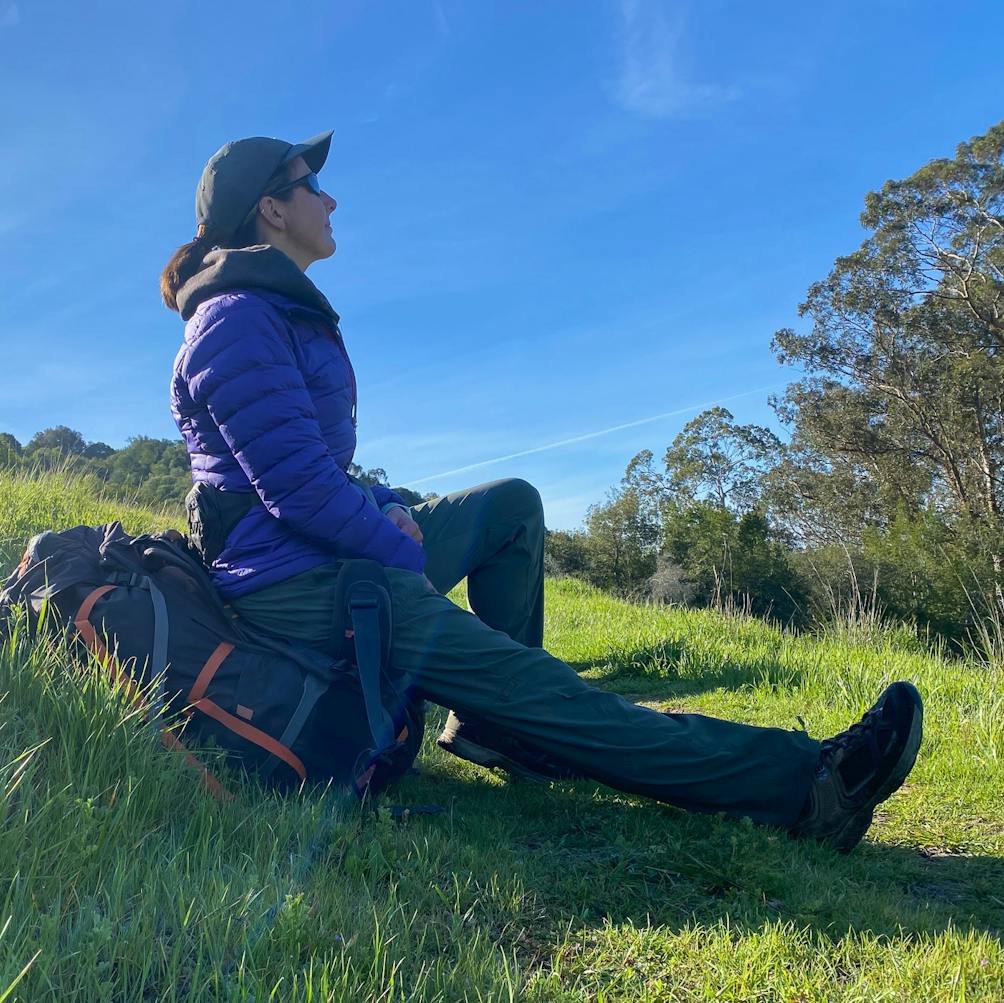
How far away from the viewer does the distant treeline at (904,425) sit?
2538 cm

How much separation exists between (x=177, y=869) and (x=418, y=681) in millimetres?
922

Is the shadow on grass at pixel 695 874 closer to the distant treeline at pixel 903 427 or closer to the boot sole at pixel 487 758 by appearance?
the boot sole at pixel 487 758

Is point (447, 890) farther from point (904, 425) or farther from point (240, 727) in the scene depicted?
point (904, 425)

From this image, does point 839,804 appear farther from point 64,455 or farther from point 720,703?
point 64,455

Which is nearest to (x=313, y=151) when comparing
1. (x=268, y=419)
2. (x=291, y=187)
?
(x=291, y=187)

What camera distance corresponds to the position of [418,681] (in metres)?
2.39

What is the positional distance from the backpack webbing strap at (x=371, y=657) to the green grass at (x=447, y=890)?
0.24 m

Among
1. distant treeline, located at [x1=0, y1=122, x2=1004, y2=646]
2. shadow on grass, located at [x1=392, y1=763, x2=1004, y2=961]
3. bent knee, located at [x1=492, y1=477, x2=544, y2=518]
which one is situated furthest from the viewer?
distant treeline, located at [x1=0, y1=122, x2=1004, y2=646]

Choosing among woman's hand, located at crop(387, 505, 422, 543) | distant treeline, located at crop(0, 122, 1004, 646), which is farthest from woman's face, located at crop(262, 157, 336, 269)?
distant treeline, located at crop(0, 122, 1004, 646)

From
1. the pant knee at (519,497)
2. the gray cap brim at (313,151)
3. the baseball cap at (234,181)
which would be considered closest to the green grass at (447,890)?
the pant knee at (519,497)

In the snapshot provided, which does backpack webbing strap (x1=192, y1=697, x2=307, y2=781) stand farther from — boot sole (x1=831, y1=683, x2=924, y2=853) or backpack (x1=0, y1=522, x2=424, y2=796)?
boot sole (x1=831, y1=683, x2=924, y2=853)

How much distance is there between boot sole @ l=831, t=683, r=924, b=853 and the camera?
218 cm

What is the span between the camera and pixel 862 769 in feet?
7.25

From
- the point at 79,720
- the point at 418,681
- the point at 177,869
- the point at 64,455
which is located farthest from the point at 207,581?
the point at 64,455
